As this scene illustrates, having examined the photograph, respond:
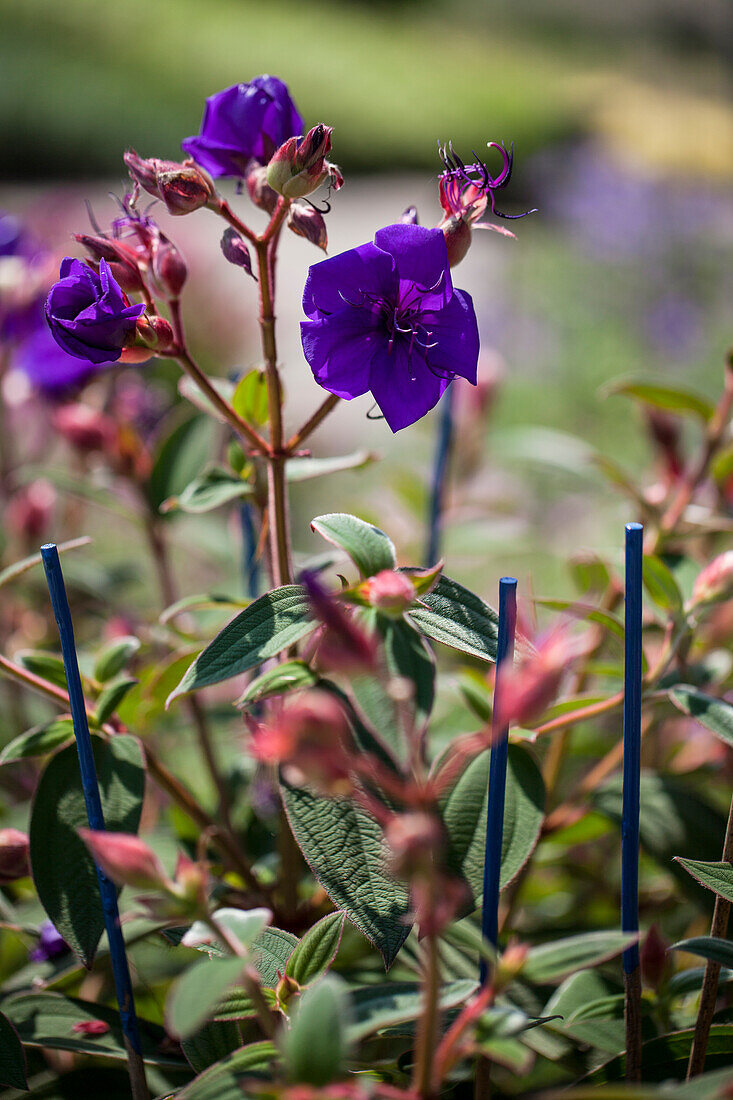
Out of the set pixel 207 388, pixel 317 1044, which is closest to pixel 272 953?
pixel 317 1044

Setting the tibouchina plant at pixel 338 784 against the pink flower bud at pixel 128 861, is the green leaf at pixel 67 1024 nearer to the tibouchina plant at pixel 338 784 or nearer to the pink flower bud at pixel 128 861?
the tibouchina plant at pixel 338 784

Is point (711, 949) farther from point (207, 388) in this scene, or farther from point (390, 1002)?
point (207, 388)

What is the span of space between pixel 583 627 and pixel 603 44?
9.54 meters

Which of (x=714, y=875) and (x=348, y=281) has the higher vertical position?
(x=348, y=281)

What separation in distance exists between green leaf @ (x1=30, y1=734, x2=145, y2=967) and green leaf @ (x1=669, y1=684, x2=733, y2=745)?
238 mm

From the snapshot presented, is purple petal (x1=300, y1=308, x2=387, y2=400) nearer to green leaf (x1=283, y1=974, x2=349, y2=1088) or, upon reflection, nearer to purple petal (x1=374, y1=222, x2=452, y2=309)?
purple petal (x1=374, y1=222, x2=452, y2=309)

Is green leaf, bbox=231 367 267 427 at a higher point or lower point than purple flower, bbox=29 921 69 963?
higher

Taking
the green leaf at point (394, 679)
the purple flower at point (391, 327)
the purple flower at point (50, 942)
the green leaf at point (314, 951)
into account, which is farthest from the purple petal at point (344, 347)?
the purple flower at point (50, 942)

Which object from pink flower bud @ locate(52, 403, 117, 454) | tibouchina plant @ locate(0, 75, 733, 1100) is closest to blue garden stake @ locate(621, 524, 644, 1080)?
tibouchina plant @ locate(0, 75, 733, 1100)

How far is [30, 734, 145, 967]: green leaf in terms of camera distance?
0.40 m

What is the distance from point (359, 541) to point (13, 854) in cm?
22

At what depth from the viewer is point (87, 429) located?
2.35 ft

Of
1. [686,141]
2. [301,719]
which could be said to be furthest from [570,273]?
[301,719]

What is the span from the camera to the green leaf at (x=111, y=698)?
441 mm
